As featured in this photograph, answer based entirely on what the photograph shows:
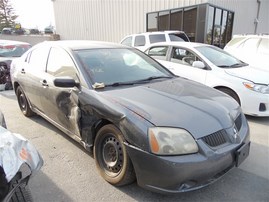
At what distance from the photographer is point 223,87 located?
4.95m

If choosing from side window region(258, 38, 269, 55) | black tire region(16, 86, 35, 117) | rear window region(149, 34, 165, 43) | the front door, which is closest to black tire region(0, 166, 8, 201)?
the front door

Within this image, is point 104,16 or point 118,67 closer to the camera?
point 118,67

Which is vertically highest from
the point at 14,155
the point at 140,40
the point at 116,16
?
the point at 116,16

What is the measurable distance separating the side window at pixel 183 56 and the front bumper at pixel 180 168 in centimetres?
345

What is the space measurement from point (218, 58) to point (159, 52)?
1520 mm

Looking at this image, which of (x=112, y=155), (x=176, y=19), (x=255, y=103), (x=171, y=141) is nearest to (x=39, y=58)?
(x=112, y=155)

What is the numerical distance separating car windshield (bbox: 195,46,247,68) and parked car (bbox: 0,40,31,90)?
234 inches

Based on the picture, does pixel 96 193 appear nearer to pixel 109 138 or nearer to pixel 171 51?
pixel 109 138

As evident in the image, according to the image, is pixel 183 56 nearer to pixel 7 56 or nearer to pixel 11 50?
pixel 7 56

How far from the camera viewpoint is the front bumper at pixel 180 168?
206cm

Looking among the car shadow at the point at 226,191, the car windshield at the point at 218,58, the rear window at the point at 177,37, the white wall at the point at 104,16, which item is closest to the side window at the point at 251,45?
the rear window at the point at 177,37

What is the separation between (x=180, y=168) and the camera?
6.73 feet

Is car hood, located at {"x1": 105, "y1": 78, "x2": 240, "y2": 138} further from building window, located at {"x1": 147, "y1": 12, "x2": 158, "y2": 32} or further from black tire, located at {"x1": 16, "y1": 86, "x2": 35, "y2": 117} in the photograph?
building window, located at {"x1": 147, "y1": 12, "x2": 158, "y2": 32}

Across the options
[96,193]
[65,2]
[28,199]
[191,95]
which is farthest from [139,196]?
[65,2]
